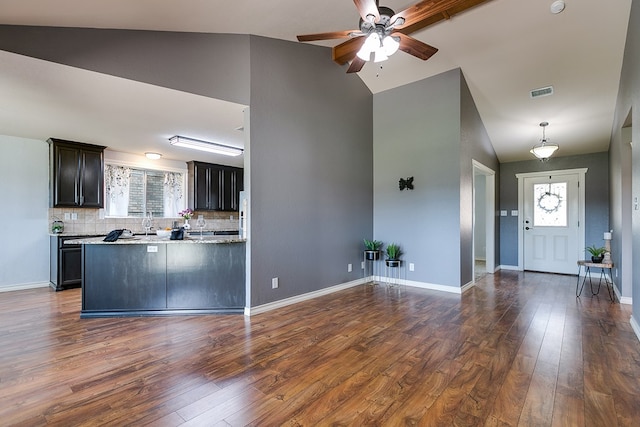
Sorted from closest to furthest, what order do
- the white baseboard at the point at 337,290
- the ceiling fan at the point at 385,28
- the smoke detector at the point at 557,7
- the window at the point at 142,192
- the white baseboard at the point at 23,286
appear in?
the ceiling fan at the point at 385,28
the smoke detector at the point at 557,7
the white baseboard at the point at 337,290
the white baseboard at the point at 23,286
the window at the point at 142,192

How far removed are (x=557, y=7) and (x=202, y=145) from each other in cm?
500

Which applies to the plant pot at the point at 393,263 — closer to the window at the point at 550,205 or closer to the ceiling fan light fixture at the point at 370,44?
the ceiling fan light fixture at the point at 370,44

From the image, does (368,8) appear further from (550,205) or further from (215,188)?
(550,205)

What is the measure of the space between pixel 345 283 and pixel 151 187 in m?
4.47

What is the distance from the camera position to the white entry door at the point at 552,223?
6.16 metres

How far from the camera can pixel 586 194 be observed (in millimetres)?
6062

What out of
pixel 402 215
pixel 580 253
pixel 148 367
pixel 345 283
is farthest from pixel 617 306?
pixel 148 367

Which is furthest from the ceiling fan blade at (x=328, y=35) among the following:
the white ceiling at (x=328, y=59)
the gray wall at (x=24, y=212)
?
the gray wall at (x=24, y=212)

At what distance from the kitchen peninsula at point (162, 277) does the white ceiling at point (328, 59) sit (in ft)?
5.35

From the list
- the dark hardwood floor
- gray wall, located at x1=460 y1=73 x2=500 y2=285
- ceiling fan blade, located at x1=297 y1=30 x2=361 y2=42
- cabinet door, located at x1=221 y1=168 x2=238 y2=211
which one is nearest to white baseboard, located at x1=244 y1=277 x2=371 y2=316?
the dark hardwood floor

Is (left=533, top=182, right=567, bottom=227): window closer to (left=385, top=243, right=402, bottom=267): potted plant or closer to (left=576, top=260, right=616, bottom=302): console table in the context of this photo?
(left=576, top=260, right=616, bottom=302): console table

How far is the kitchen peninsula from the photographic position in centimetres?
359

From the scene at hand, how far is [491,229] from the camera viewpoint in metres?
6.42

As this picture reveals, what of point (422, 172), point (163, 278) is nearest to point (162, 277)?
point (163, 278)
